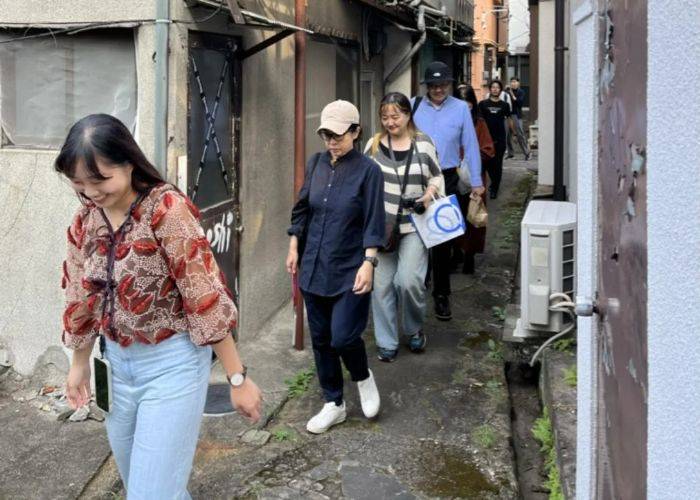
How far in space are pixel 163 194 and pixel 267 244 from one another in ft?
11.9

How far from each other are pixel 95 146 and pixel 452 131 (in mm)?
4438

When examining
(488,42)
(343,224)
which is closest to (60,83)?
(343,224)

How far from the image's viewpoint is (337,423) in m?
4.77

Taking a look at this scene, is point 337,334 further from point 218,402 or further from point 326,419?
point 218,402

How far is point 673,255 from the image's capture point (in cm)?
172

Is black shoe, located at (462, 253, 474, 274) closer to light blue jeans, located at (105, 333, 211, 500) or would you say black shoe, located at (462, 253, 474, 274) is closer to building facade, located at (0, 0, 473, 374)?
building facade, located at (0, 0, 473, 374)

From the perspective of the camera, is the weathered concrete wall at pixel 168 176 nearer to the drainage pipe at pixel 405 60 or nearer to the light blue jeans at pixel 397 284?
the light blue jeans at pixel 397 284

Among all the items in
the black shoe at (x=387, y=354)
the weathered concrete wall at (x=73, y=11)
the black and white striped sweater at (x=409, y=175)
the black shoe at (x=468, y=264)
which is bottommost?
the black shoe at (x=387, y=354)

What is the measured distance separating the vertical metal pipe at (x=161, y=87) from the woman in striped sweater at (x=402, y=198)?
1476 mm

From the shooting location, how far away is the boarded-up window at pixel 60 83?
193 inches

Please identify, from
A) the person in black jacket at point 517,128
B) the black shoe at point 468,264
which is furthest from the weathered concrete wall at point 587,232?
the person in black jacket at point 517,128

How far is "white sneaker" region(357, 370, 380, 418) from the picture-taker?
15.7 ft

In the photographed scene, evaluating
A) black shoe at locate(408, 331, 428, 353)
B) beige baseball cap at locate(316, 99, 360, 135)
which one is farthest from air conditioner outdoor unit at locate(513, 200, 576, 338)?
beige baseball cap at locate(316, 99, 360, 135)

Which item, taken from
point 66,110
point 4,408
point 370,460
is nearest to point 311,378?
point 370,460
